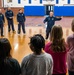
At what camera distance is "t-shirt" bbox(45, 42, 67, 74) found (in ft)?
10.0

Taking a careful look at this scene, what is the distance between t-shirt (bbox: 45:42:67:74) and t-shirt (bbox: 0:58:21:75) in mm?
797

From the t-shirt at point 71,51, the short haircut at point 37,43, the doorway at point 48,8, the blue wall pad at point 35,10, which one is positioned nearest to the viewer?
the short haircut at point 37,43

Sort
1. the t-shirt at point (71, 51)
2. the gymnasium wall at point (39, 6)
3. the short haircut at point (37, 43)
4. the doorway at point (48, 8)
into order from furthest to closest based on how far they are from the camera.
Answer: the doorway at point (48, 8) → the gymnasium wall at point (39, 6) → the t-shirt at point (71, 51) → the short haircut at point (37, 43)

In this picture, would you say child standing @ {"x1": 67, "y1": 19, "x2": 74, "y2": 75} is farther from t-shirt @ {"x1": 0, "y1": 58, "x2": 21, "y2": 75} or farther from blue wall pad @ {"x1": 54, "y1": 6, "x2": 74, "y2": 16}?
blue wall pad @ {"x1": 54, "y1": 6, "x2": 74, "y2": 16}

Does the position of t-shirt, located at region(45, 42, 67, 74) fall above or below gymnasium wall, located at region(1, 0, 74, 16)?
below

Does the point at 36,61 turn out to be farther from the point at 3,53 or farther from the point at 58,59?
the point at 58,59

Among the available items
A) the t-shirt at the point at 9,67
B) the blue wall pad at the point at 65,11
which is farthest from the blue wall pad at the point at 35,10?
the t-shirt at the point at 9,67

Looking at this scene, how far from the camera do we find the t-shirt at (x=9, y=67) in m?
2.30

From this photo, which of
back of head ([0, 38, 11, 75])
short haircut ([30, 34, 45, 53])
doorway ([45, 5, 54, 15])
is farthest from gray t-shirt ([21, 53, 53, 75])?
doorway ([45, 5, 54, 15])

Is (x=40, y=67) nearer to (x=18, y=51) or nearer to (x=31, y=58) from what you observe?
(x=31, y=58)

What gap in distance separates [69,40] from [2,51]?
1.44 m

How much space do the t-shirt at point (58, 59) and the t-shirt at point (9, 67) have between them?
0.80 m

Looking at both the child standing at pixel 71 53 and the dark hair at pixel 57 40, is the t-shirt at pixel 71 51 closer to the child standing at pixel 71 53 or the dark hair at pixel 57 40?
the child standing at pixel 71 53

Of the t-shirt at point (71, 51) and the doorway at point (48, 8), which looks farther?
the doorway at point (48, 8)
